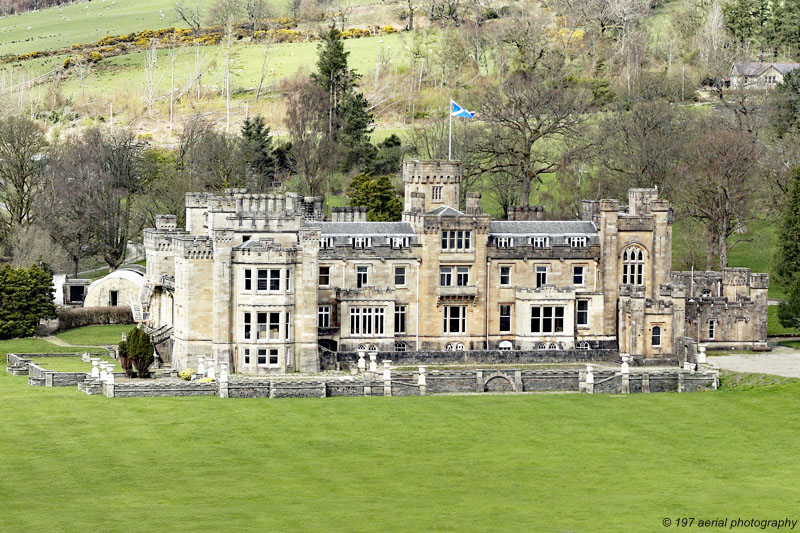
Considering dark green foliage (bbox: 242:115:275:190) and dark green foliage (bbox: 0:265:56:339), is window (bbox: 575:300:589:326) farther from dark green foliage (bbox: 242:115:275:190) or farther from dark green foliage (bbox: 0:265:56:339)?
dark green foliage (bbox: 242:115:275:190)

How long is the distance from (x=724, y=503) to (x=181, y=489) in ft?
Result: 65.6

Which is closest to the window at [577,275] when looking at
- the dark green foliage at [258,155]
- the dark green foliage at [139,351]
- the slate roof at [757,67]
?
the dark green foliage at [139,351]

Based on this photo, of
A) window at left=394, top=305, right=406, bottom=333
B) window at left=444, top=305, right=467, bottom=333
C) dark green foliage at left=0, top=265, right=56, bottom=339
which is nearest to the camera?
window at left=394, top=305, right=406, bottom=333

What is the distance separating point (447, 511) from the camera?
195 feet

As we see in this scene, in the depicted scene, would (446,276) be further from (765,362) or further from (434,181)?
(765,362)

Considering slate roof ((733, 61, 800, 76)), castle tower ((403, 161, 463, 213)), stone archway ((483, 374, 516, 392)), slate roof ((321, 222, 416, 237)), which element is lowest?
stone archway ((483, 374, 516, 392))

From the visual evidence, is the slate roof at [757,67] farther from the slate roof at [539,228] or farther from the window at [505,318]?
the window at [505,318]

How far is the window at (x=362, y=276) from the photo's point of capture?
97.6 m

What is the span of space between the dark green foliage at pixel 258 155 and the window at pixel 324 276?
42.3m

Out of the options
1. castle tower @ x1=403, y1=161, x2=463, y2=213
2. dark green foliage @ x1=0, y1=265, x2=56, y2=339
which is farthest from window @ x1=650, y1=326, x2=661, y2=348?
dark green foliage @ x1=0, y1=265, x2=56, y2=339

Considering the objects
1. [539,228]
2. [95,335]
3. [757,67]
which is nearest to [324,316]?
[539,228]

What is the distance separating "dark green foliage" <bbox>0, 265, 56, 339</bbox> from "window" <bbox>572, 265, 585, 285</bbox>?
3378 cm

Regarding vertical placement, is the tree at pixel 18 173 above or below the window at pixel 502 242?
above

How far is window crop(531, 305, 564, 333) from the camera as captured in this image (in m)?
98.6
